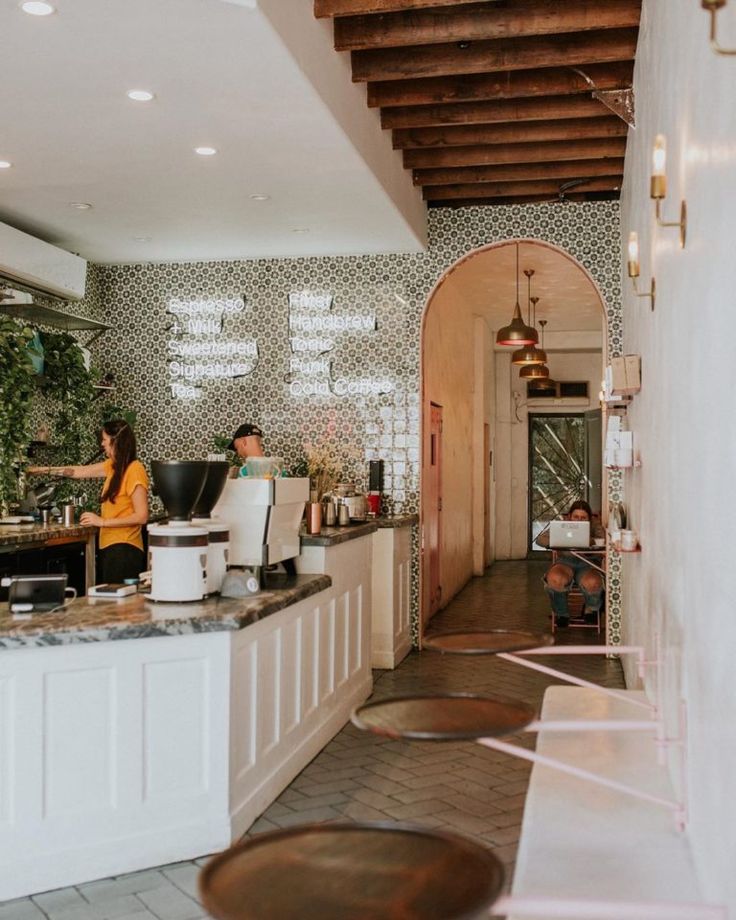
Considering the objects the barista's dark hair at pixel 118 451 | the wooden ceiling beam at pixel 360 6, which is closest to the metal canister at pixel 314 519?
the barista's dark hair at pixel 118 451

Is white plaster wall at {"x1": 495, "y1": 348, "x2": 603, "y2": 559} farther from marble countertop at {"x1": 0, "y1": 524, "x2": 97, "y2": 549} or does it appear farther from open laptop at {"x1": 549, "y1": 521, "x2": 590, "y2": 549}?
marble countertop at {"x1": 0, "y1": 524, "x2": 97, "y2": 549}

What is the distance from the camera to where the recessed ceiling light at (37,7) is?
379cm

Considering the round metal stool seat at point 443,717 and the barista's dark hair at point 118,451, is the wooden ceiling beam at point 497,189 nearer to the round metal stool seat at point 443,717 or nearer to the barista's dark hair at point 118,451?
the barista's dark hair at point 118,451

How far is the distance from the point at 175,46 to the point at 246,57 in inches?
12.3

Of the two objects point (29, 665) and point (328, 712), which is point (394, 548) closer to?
point (328, 712)

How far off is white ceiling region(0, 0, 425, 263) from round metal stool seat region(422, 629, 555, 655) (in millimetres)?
2551

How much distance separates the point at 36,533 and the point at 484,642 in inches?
164

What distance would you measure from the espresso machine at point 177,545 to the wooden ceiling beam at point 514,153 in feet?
12.5

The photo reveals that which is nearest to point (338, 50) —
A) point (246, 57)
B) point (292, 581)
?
point (246, 57)

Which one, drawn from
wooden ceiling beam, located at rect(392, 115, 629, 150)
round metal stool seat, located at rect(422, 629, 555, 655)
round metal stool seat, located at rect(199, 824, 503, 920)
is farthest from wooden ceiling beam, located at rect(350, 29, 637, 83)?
round metal stool seat, located at rect(199, 824, 503, 920)

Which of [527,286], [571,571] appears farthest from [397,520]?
[527,286]

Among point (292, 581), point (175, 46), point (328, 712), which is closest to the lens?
point (175, 46)

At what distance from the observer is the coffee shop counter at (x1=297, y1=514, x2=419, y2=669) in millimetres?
6508

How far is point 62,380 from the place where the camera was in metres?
7.80
